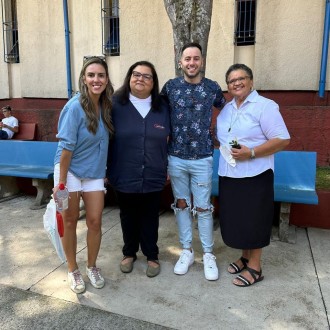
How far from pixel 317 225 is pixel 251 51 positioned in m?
4.14

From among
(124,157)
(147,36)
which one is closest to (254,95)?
(124,157)

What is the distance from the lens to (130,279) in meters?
3.04

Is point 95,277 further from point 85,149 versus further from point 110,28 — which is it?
point 110,28

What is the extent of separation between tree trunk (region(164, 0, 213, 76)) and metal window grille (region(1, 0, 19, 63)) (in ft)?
21.9

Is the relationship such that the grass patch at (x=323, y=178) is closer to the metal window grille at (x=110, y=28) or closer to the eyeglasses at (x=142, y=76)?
the eyeglasses at (x=142, y=76)

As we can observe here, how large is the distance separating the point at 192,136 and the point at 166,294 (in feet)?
4.07

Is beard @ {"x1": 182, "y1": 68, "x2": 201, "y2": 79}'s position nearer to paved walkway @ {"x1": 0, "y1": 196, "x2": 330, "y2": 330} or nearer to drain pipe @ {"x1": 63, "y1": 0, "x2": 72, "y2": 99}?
paved walkway @ {"x1": 0, "y1": 196, "x2": 330, "y2": 330}

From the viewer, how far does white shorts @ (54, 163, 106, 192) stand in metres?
2.63

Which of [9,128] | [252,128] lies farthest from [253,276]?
[9,128]

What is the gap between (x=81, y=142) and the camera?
2.59m

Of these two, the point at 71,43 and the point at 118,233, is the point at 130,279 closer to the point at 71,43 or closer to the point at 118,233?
the point at 118,233

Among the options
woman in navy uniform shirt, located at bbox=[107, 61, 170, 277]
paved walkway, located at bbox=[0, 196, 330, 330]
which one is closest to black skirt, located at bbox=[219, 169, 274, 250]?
paved walkway, located at bbox=[0, 196, 330, 330]

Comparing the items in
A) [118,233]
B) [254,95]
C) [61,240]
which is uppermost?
[254,95]

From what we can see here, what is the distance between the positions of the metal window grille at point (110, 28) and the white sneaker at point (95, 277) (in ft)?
20.6
